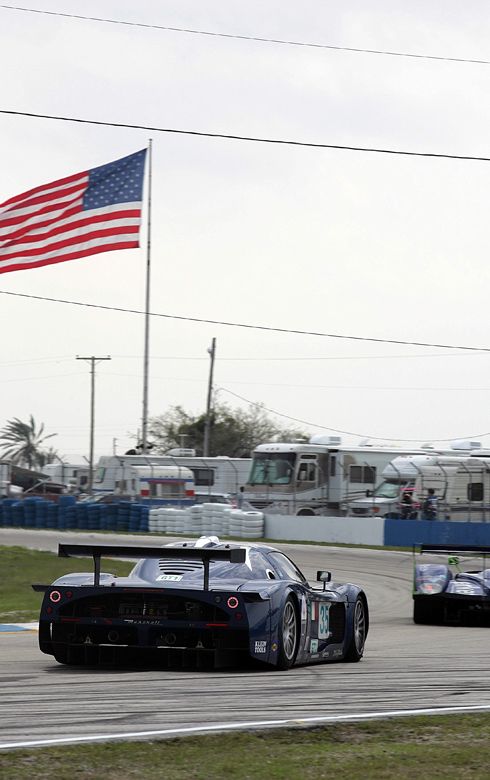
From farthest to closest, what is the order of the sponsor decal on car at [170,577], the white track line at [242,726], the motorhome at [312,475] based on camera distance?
the motorhome at [312,475] < the sponsor decal on car at [170,577] < the white track line at [242,726]

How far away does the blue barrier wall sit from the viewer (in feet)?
119

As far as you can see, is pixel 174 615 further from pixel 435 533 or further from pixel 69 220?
pixel 435 533

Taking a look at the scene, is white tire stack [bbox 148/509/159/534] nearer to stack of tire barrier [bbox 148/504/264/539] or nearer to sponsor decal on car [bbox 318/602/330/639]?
stack of tire barrier [bbox 148/504/264/539]

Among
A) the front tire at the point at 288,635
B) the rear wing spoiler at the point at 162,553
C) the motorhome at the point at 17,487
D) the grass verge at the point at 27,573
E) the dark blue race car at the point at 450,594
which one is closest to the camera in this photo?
the rear wing spoiler at the point at 162,553

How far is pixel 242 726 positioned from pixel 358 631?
16.3ft

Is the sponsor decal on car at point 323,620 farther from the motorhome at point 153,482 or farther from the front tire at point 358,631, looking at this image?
the motorhome at point 153,482

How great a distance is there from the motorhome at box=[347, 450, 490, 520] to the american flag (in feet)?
45.6

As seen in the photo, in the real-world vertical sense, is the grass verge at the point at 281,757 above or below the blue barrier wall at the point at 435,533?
above

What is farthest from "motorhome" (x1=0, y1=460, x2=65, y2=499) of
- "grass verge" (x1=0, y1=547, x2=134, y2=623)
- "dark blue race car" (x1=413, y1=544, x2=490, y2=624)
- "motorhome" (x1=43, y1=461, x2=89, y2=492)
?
"dark blue race car" (x1=413, y1=544, x2=490, y2=624)

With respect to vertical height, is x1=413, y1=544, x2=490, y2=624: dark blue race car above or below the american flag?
below

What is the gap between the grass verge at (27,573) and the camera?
56.4 ft

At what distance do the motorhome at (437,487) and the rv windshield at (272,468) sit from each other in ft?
8.01

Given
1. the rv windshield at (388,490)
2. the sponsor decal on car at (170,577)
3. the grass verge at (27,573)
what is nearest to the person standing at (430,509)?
the rv windshield at (388,490)

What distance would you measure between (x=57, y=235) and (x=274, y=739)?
930 inches
